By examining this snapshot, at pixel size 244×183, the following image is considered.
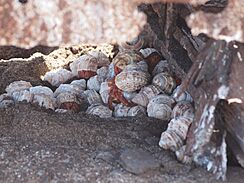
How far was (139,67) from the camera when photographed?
248 centimetres

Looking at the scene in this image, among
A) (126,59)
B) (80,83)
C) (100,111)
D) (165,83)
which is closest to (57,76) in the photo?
(80,83)

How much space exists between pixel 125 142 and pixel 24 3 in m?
0.78

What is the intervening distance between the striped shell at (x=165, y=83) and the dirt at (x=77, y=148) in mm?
215

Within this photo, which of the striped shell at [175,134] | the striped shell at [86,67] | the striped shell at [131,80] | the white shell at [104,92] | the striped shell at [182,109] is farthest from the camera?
the striped shell at [86,67]

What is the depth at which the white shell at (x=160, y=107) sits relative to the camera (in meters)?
2.20

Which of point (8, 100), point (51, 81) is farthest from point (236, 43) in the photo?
point (51, 81)

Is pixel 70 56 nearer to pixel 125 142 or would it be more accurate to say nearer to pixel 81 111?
pixel 81 111

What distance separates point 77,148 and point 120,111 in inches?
17.9

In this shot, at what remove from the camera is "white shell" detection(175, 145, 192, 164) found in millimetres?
1858

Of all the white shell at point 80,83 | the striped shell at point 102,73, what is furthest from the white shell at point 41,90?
the striped shell at point 102,73

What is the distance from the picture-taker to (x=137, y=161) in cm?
182

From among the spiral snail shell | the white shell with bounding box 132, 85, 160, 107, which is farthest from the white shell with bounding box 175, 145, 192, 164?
the spiral snail shell

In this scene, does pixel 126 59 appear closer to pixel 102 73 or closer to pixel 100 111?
pixel 102 73

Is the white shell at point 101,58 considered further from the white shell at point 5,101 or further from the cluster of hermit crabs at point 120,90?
the white shell at point 5,101
